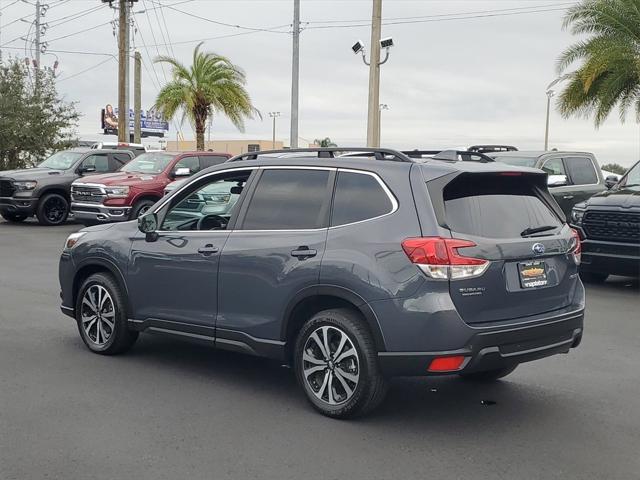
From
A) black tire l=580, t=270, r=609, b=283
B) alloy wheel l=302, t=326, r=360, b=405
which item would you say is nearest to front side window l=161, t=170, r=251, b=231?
alloy wheel l=302, t=326, r=360, b=405

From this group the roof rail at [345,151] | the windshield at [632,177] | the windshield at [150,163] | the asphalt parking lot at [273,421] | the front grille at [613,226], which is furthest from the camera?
the windshield at [150,163]

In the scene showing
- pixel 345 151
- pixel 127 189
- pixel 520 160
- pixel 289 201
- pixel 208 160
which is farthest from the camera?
pixel 208 160

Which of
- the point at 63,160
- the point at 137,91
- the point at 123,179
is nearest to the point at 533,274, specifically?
the point at 123,179

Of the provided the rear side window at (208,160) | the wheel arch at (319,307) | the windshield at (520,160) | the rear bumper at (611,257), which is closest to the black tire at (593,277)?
the rear bumper at (611,257)

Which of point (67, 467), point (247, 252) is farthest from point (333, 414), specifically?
point (67, 467)

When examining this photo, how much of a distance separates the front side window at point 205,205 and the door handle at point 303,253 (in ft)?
3.01

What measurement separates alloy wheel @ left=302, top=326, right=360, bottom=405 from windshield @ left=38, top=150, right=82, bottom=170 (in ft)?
54.0

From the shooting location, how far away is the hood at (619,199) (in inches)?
429

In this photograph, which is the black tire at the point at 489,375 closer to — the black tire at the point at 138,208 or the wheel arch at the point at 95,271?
the wheel arch at the point at 95,271

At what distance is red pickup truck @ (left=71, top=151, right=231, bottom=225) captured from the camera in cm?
1744

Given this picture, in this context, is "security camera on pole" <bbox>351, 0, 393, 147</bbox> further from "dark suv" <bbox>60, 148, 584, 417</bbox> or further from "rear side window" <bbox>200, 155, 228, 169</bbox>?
"dark suv" <bbox>60, 148, 584, 417</bbox>

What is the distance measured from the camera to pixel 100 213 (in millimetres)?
17438

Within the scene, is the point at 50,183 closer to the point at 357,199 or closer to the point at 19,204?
the point at 19,204

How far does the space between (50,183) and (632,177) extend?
13648mm
